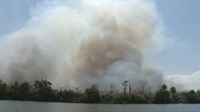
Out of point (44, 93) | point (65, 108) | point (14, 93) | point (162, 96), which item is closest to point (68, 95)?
point (44, 93)

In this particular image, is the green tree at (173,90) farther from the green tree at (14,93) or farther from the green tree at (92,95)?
the green tree at (14,93)

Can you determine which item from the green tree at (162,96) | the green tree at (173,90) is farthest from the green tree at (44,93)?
the green tree at (173,90)

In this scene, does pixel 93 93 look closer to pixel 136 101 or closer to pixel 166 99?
pixel 136 101

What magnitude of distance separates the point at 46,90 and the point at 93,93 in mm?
18958

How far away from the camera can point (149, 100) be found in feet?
332

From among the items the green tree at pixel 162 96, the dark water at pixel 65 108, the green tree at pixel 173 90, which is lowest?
the dark water at pixel 65 108

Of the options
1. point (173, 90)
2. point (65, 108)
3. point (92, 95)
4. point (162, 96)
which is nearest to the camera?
point (65, 108)

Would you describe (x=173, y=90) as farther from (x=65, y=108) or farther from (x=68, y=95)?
(x=65, y=108)

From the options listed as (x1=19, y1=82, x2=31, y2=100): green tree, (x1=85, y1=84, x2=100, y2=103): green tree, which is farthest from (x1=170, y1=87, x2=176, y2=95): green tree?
(x1=19, y1=82, x2=31, y2=100): green tree

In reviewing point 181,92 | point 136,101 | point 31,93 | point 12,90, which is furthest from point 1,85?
point 181,92

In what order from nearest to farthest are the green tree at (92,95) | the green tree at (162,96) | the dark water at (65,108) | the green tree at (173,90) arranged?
the dark water at (65,108) < the green tree at (92,95) < the green tree at (162,96) < the green tree at (173,90)

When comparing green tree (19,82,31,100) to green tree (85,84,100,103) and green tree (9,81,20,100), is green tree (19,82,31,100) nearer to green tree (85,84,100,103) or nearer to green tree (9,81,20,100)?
green tree (9,81,20,100)

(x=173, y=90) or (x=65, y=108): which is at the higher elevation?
(x=173, y=90)

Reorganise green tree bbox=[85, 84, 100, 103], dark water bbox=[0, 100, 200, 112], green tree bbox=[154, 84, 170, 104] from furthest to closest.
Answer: green tree bbox=[154, 84, 170, 104]
green tree bbox=[85, 84, 100, 103]
dark water bbox=[0, 100, 200, 112]
